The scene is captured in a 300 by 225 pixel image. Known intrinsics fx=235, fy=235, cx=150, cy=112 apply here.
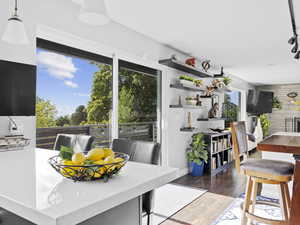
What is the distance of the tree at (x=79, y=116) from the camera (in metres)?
2.66

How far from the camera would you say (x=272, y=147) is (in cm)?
191

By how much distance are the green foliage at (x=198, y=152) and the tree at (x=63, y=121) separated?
8.10 feet

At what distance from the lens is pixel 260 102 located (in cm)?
852

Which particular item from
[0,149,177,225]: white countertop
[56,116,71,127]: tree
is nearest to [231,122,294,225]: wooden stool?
[0,149,177,225]: white countertop

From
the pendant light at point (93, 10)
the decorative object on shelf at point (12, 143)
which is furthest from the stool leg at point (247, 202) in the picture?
the decorative object on shelf at point (12, 143)

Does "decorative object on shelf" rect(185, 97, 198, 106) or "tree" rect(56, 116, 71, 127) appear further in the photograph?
"decorative object on shelf" rect(185, 97, 198, 106)

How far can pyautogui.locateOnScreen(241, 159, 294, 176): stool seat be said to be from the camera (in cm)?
183

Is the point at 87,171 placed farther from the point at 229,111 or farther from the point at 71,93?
the point at 229,111

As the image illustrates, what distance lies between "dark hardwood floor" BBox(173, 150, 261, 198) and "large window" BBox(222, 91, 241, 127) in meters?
2.15

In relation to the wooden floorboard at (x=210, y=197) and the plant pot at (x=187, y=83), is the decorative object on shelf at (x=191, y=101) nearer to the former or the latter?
the plant pot at (x=187, y=83)

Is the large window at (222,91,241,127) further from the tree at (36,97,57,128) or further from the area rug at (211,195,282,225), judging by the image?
the tree at (36,97,57,128)

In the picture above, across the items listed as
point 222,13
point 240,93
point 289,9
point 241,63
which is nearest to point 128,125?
point 222,13

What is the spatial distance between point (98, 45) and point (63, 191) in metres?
2.26

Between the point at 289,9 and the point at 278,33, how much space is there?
0.90 metres
